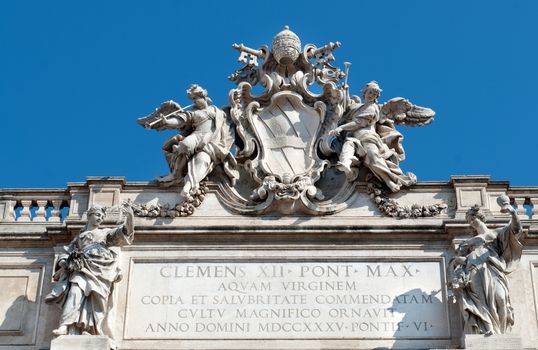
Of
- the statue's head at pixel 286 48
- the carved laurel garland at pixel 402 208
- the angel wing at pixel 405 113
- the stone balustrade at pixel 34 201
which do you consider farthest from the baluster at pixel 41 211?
the angel wing at pixel 405 113

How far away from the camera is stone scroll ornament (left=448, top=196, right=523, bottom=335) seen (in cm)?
1859

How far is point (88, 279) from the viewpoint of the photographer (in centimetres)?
1905

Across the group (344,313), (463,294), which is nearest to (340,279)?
(344,313)

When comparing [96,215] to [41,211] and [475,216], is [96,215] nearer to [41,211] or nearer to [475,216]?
[41,211]

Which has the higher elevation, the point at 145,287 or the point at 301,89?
the point at 301,89

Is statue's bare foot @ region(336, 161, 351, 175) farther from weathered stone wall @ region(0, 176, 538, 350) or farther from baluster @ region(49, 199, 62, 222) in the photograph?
baluster @ region(49, 199, 62, 222)

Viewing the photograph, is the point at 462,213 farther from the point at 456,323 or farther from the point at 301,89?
the point at 301,89

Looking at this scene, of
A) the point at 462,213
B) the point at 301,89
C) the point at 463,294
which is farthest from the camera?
the point at 301,89

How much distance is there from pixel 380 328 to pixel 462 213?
7.06 feet

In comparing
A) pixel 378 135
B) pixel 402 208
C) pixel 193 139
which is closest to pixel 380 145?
pixel 378 135

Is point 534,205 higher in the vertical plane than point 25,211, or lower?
higher

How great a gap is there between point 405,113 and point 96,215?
4.95 m

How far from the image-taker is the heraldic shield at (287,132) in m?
20.8

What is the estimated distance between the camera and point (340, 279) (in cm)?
1967
